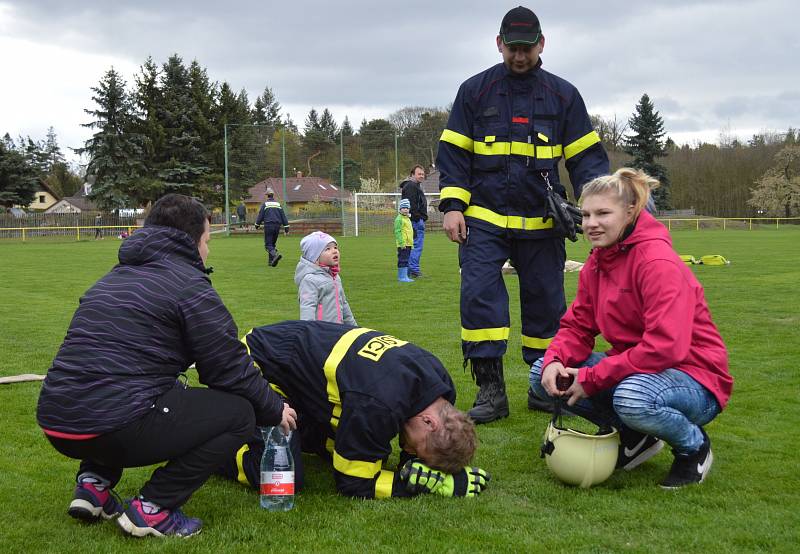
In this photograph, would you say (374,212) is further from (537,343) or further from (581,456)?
(581,456)

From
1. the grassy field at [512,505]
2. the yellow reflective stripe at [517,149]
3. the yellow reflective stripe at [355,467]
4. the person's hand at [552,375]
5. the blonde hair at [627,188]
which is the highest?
the yellow reflective stripe at [517,149]

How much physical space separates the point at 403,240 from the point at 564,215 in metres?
8.71

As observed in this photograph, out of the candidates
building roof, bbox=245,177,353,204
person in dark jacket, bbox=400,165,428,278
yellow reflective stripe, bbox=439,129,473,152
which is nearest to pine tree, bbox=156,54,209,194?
building roof, bbox=245,177,353,204

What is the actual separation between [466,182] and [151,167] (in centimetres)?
4653

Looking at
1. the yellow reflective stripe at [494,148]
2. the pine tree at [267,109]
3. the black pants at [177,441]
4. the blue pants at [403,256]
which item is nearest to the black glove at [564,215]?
the yellow reflective stripe at [494,148]

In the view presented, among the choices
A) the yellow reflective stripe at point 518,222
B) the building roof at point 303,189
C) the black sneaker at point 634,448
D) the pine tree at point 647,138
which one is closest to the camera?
the black sneaker at point 634,448

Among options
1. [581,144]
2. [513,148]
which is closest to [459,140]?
[513,148]

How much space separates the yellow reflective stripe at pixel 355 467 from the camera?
3354mm

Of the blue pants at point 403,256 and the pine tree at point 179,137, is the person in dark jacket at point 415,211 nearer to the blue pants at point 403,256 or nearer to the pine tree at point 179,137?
the blue pants at point 403,256

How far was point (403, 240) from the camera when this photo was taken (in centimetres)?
1331

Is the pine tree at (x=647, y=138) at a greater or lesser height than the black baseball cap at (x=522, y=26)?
greater

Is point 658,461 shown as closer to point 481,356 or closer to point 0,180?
point 481,356

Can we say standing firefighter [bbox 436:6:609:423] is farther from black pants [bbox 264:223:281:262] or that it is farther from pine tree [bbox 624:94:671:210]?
pine tree [bbox 624:94:671:210]

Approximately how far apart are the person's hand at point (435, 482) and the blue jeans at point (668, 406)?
71cm
